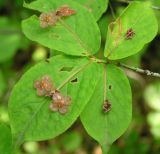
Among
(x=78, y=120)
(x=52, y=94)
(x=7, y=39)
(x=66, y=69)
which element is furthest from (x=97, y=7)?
(x=78, y=120)

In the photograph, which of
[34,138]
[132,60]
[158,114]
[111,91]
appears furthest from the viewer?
[158,114]

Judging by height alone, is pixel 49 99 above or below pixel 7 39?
above

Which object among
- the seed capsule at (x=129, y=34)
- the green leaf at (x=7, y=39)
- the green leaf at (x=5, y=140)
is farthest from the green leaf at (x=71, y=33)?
the green leaf at (x=7, y=39)

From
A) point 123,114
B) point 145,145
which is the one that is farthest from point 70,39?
point 145,145

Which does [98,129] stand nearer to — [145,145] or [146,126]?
[145,145]

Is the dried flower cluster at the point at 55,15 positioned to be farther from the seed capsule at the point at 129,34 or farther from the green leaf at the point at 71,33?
the seed capsule at the point at 129,34

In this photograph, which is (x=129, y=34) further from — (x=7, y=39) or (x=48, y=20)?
(x=7, y=39)

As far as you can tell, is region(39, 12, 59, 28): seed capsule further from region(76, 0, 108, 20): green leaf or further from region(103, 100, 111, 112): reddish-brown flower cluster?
region(103, 100, 111, 112): reddish-brown flower cluster
